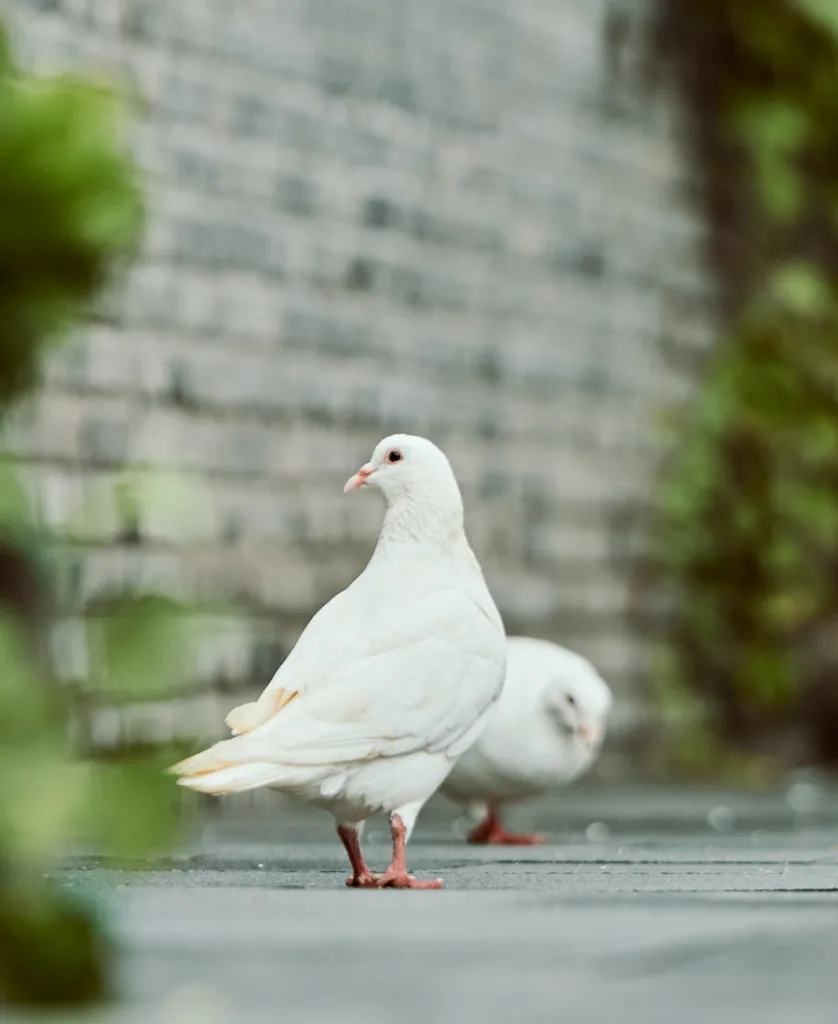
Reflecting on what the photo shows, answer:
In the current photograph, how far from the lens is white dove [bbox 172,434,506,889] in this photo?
290 cm

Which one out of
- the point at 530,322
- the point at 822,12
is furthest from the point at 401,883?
the point at 822,12

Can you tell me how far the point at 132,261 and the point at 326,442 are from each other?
6.55 meters

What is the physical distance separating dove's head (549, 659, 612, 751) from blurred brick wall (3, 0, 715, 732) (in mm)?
1042

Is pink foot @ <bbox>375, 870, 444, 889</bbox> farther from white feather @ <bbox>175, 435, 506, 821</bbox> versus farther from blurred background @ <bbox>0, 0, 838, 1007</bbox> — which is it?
blurred background @ <bbox>0, 0, 838, 1007</bbox>

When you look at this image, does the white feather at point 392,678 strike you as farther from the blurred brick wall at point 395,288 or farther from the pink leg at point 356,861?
the blurred brick wall at point 395,288

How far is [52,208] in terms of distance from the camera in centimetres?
71

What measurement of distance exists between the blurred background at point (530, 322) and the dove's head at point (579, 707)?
1057mm

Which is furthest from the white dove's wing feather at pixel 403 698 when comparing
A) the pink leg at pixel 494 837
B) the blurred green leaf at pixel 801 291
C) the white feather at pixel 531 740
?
the blurred green leaf at pixel 801 291

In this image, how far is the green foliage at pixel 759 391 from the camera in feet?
30.9

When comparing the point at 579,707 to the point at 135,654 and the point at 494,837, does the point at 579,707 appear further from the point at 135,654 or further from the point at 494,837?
the point at 135,654

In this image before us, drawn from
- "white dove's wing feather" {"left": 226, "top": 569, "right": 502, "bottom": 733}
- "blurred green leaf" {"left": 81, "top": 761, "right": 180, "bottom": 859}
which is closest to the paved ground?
"white dove's wing feather" {"left": 226, "top": 569, "right": 502, "bottom": 733}

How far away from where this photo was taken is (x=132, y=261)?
749 millimetres

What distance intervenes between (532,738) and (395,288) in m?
3.78

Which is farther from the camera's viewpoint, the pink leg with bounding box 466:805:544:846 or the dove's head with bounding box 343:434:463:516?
the pink leg with bounding box 466:805:544:846
